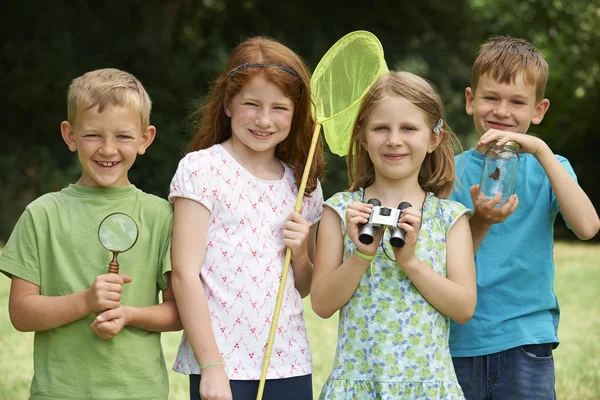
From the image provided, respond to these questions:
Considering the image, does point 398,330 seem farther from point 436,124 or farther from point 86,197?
point 86,197

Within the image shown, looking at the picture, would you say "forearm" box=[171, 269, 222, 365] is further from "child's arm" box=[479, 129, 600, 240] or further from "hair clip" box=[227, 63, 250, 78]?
"child's arm" box=[479, 129, 600, 240]

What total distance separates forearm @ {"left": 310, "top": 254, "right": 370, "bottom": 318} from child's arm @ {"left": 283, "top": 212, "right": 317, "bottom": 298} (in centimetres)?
18

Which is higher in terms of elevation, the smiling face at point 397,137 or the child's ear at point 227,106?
the child's ear at point 227,106

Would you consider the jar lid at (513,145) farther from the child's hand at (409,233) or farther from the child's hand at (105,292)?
the child's hand at (105,292)

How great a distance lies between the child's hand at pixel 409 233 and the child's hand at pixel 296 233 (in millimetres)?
415

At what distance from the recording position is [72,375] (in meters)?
3.06

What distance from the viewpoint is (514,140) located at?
3279 mm

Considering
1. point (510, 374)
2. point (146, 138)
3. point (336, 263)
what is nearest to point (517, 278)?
point (510, 374)

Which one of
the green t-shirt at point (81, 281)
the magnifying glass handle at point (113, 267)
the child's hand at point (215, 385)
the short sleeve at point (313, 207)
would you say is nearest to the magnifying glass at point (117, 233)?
the magnifying glass handle at point (113, 267)

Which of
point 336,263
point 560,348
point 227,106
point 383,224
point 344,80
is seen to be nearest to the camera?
point 383,224

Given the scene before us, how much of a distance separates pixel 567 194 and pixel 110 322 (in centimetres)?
181

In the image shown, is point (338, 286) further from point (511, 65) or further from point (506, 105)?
point (511, 65)

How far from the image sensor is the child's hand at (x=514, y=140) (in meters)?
3.26

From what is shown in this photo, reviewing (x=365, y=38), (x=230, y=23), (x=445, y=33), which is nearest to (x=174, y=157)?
(x=230, y=23)
